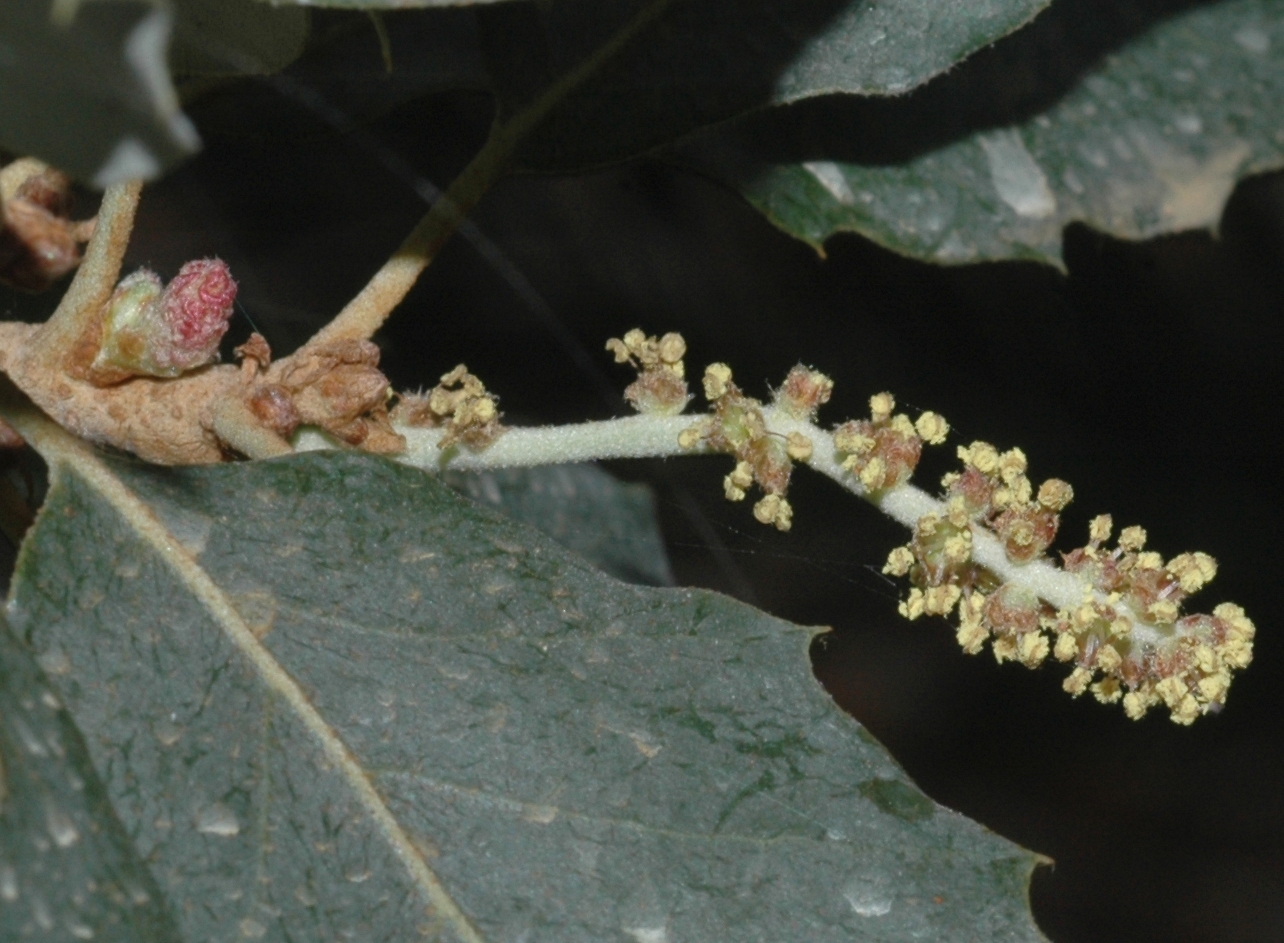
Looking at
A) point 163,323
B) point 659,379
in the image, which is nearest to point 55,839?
point 163,323

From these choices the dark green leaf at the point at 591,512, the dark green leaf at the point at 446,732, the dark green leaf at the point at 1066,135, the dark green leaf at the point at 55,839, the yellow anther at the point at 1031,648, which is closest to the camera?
the dark green leaf at the point at 55,839

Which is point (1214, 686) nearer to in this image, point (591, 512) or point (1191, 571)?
point (1191, 571)

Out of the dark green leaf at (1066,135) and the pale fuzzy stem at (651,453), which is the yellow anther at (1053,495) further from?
the dark green leaf at (1066,135)

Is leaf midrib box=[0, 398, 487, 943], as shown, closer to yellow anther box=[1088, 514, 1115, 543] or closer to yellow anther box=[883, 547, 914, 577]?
yellow anther box=[883, 547, 914, 577]

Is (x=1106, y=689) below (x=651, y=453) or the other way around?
below

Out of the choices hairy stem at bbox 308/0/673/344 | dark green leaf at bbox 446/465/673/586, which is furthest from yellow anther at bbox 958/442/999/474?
dark green leaf at bbox 446/465/673/586

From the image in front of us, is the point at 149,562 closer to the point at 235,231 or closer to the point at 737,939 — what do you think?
the point at 737,939

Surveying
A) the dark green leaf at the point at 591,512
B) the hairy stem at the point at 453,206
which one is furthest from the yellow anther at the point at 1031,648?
the dark green leaf at the point at 591,512
